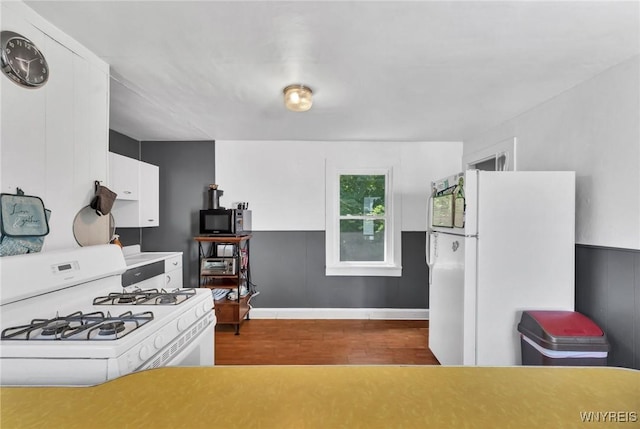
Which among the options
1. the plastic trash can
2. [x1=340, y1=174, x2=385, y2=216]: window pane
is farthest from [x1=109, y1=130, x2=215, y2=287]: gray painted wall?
the plastic trash can

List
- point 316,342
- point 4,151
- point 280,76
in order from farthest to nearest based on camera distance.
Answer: point 316,342
point 280,76
point 4,151

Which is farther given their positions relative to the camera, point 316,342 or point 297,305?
point 297,305

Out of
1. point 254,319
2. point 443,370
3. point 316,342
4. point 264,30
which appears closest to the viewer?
point 443,370

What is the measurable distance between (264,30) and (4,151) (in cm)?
127

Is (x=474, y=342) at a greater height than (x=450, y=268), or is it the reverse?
(x=450, y=268)

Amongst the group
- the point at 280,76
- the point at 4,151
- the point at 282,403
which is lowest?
the point at 282,403

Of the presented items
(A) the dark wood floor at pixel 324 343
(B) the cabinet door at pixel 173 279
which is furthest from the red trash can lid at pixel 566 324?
(B) the cabinet door at pixel 173 279

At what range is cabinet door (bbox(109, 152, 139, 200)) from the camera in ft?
8.53

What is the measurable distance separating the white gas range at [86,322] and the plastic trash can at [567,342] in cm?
198

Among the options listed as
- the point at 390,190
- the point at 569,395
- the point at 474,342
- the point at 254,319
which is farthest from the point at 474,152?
the point at 254,319

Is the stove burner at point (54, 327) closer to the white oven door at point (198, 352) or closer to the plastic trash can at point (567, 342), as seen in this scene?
the white oven door at point (198, 352)

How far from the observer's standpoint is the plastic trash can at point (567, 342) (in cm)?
165

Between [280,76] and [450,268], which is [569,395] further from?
[280,76]

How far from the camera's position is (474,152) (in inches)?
129
